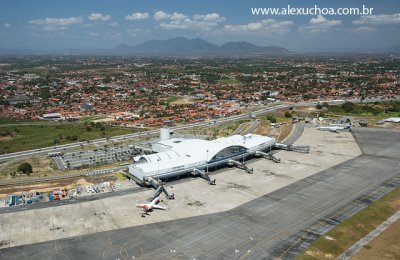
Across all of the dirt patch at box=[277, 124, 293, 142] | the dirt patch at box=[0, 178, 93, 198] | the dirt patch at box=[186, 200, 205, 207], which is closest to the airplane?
the dirt patch at box=[277, 124, 293, 142]

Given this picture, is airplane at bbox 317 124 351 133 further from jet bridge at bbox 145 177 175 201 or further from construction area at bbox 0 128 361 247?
jet bridge at bbox 145 177 175 201

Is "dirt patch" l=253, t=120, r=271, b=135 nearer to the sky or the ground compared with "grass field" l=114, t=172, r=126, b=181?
nearer to the ground

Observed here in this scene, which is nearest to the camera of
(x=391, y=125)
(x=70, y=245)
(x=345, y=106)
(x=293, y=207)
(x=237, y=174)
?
(x=70, y=245)

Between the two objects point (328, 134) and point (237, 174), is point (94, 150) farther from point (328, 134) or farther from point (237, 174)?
point (328, 134)

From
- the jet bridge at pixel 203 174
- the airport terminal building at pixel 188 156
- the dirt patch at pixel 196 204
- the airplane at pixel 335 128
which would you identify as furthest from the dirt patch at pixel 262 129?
the dirt patch at pixel 196 204

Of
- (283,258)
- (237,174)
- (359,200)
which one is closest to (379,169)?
(359,200)

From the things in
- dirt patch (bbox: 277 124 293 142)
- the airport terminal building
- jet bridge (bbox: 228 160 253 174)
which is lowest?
dirt patch (bbox: 277 124 293 142)

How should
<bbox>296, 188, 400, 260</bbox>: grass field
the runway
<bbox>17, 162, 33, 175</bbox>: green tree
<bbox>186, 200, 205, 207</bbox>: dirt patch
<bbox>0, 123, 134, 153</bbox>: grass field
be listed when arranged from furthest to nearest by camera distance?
<bbox>0, 123, 134, 153</bbox>: grass field → <bbox>17, 162, 33, 175</bbox>: green tree → <bbox>186, 200, 205, 207</bbox>: dirt patch → <bbox>296, 188, 400, 260</bbox>: grass field → the runway
